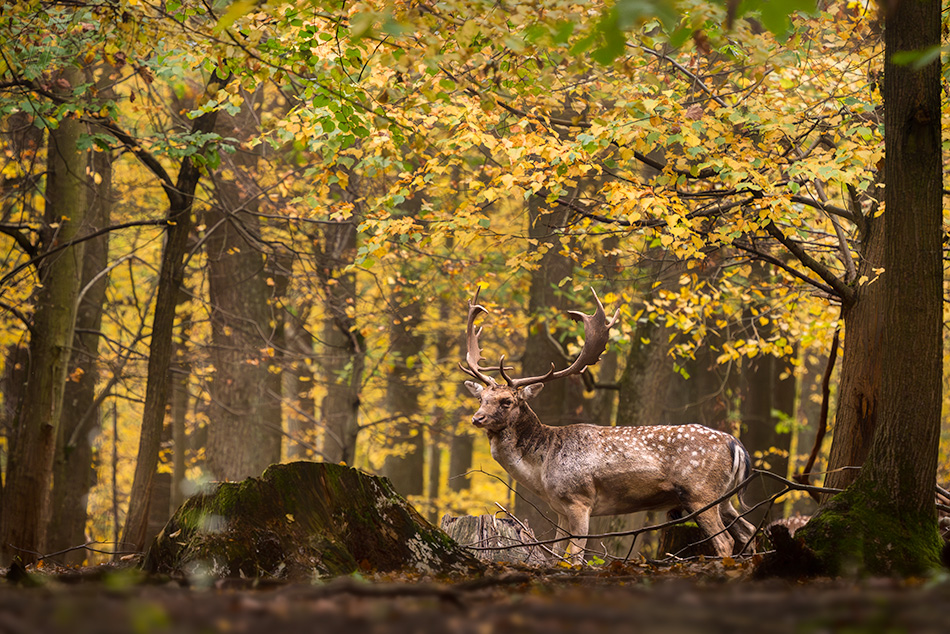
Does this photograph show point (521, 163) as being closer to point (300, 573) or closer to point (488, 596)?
point (300, 573)

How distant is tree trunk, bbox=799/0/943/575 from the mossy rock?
8.15 ft

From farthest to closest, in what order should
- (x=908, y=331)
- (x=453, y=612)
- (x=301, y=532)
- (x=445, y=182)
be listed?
(x=445, y=182)
(x=301, y=532)
(x=908, y=331)
(x=453, y=612)

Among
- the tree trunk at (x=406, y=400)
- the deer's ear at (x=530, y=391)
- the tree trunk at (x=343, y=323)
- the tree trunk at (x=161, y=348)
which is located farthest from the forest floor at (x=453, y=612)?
the tree trunk at (x=406, y=400)

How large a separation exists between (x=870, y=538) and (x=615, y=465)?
10.9 ft

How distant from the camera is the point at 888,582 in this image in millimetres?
3268

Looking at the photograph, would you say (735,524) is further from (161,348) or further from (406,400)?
(406,400)

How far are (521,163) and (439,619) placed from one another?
615 centimetres

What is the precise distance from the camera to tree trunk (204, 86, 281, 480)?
41.9ft

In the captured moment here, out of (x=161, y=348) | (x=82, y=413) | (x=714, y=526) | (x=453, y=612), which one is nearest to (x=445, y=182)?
(x=161, y=348)

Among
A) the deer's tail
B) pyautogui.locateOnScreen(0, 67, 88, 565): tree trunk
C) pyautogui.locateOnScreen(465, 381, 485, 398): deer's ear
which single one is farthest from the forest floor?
pyautogui.locateOnScreen(0, 67, 88, 565): tree trunk

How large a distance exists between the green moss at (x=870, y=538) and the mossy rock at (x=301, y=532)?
7.17 ft

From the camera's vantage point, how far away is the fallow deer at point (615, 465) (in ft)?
25.5

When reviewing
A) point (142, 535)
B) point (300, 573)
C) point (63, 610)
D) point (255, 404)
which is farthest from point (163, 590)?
point (255, 404)

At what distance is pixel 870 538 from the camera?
4613 mm
